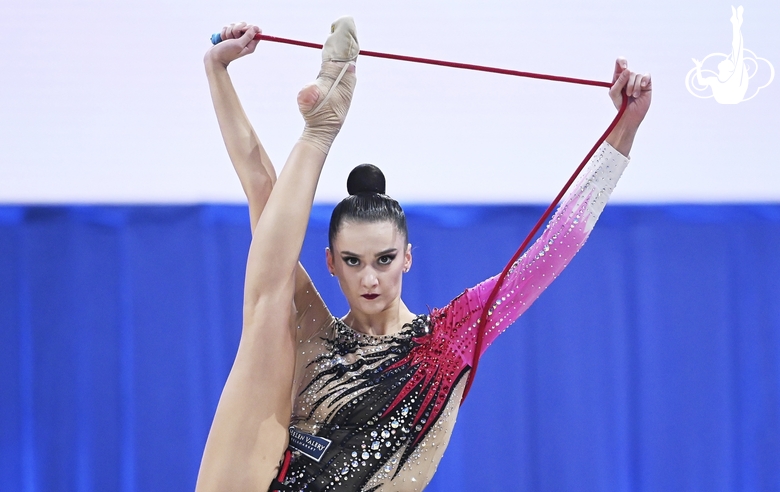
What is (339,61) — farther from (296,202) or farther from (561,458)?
(561,458)

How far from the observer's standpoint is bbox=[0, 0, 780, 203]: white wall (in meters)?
2.01

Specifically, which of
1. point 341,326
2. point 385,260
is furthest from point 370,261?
point 341,326

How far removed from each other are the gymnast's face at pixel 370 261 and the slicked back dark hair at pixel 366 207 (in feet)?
0.03

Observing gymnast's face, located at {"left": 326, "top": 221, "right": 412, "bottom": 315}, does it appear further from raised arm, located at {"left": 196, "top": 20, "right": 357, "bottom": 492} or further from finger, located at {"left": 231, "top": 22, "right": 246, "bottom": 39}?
finger, located at {"left": 231, "top": 22, "right": 246, "bottom": 39}

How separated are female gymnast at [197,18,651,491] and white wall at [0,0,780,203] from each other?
2.49ft

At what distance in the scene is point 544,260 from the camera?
4.09 feet

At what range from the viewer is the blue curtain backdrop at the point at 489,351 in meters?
2.04

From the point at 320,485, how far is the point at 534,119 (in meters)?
1.22

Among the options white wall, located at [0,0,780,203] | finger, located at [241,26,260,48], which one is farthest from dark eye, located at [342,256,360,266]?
white wall, located at [0,0,780,203]

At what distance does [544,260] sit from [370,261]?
0.89 feet

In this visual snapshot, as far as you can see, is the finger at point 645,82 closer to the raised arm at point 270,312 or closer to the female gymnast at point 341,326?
the female gymnast at point 341,326

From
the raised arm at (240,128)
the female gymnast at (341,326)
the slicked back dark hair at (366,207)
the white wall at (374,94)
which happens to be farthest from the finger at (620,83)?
the white wall at (374,94)

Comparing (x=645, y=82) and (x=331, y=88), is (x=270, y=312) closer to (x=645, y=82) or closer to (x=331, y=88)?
(x=331, y=88)

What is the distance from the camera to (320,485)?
1.17 metres
